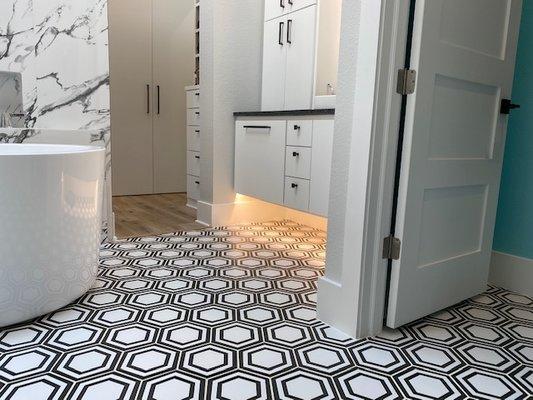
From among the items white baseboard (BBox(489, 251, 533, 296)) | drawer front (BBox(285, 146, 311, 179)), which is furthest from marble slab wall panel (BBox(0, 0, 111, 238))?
white baseboard (BBox(489, 251, 533, 296))

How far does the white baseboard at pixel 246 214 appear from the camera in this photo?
3045mm

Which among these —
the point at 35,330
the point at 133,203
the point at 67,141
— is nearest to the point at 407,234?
the point at 35,330

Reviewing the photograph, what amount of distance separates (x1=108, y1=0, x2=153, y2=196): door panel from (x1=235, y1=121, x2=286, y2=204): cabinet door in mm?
1636

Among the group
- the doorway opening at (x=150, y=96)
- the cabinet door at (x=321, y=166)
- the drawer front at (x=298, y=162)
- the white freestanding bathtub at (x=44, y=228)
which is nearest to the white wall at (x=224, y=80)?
the drawer front at (x=298, y=162)

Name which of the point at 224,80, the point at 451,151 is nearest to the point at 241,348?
the point at 451,151

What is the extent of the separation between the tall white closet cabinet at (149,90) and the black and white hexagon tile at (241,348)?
239cm

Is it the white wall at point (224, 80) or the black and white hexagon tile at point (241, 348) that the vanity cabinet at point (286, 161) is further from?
the black and white hexagon tile at point (241, 348)

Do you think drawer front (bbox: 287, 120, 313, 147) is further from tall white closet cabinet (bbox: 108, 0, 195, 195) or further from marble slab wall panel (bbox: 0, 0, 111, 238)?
tall white closet cabinet (bbox: 108, 0, 195, 195)

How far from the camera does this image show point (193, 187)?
12.0ft

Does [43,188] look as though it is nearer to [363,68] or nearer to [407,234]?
[363,68]

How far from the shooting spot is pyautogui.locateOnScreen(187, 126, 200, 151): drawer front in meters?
3.58

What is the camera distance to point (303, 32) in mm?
2900

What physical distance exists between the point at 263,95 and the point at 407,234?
194 centimetres

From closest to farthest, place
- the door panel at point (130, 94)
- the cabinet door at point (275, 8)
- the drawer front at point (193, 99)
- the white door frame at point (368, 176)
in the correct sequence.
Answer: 1. the white door frame at point (368, 176)
2. the cabinet door at point (275, 8)
3. the drawer front at point (193, 99)
4. the door panel at point (130, 94)
